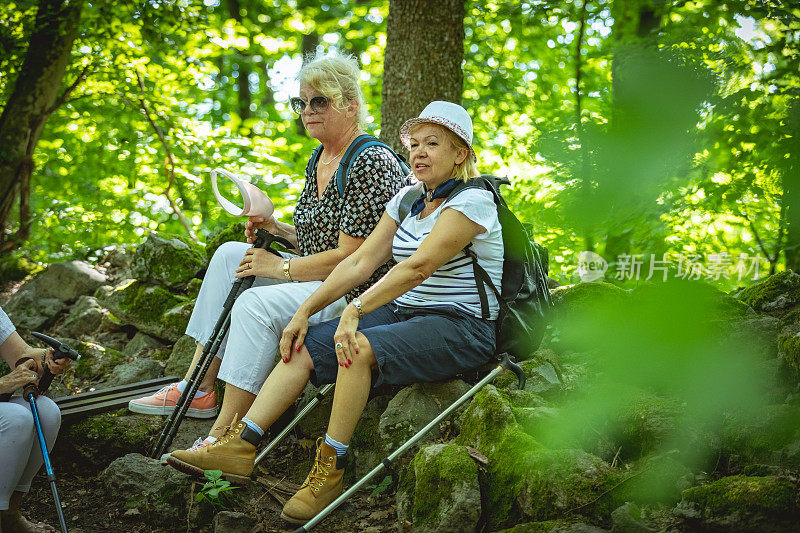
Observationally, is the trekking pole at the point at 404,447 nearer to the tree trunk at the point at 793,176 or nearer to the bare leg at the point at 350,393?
the bare leg at the point at 350,393

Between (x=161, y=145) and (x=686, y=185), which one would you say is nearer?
(x=686, y=185)

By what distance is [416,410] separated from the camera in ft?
11.5

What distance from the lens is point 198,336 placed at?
4.04m

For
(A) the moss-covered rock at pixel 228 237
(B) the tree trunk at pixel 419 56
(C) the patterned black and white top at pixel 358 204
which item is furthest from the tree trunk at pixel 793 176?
(A) the moss-covered rock at pixel 228 237

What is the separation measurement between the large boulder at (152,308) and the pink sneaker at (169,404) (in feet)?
4.92

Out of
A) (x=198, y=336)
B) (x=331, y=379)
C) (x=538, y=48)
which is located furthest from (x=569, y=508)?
(x=538, y=48)

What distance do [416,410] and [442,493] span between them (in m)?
0.74

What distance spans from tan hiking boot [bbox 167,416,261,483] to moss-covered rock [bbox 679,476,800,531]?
6.61 ft

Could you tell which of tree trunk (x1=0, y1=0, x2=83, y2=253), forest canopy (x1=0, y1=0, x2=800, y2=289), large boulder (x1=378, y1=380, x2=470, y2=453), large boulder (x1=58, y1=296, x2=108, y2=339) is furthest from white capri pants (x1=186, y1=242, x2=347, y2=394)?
tree trunk (x1=0, y1=0, x2=83, y2=253)

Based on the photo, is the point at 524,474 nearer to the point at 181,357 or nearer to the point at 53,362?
the point at 53,362

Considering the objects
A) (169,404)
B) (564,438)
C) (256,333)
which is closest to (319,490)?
(256,333)

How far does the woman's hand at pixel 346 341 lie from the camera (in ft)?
10.2

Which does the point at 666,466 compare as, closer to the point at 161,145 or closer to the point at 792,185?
the point at 792,185

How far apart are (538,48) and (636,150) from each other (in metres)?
8.45
